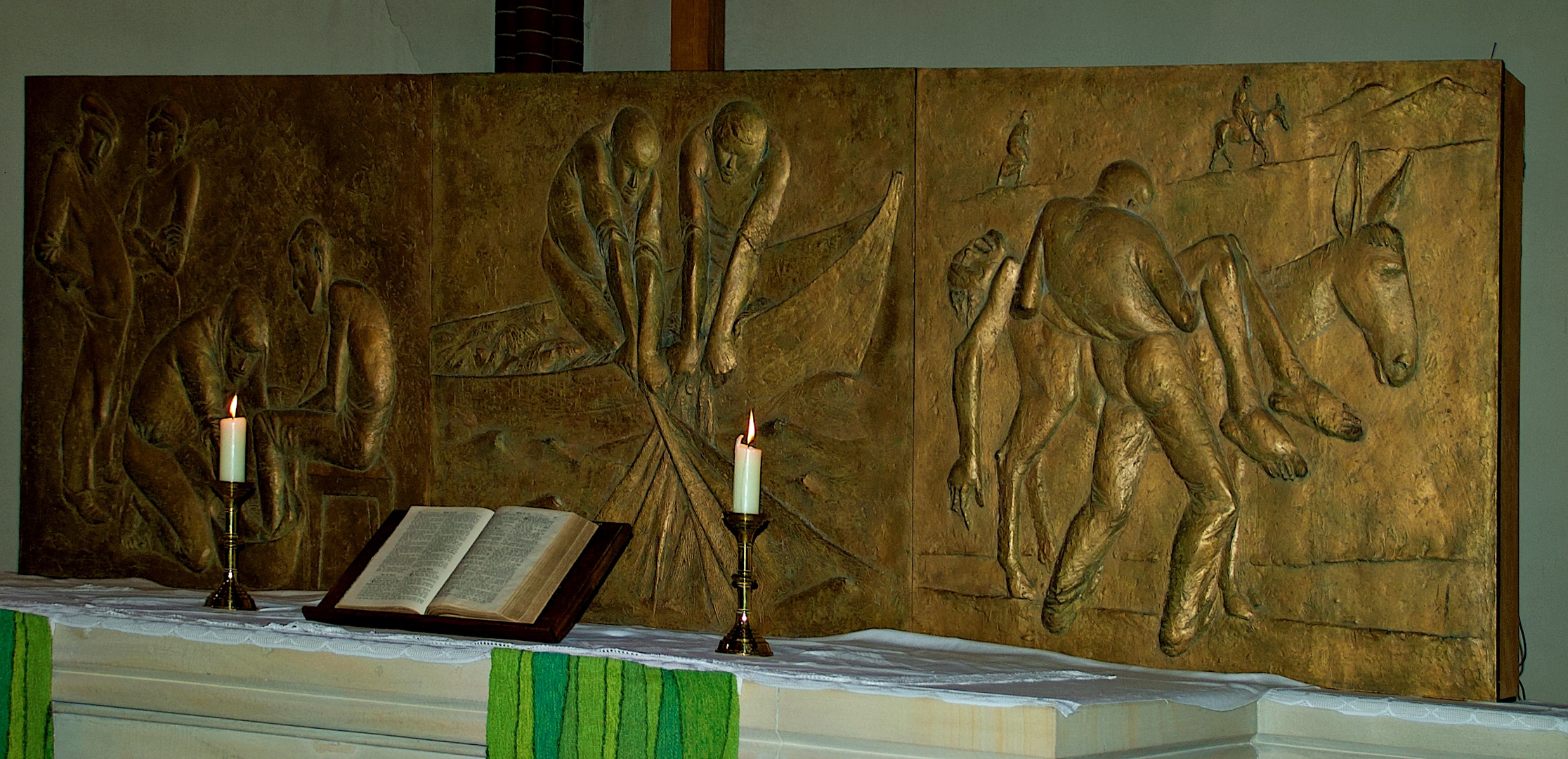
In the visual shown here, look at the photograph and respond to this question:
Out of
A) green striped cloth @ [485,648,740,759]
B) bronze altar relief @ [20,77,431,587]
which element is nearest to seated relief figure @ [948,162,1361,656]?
green striped cloth @ [485,648,740,759]

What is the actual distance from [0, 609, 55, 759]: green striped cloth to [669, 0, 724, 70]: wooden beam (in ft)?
8.77

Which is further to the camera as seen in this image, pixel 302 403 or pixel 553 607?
pixel 302 403

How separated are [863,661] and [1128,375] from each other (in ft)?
3.70

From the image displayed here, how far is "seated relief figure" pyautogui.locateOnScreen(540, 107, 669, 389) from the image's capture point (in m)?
4.94

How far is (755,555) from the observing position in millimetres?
4895

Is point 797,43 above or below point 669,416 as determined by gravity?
above

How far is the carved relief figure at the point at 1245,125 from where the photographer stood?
4.42 metres

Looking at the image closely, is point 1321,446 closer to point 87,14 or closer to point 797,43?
point 797,43

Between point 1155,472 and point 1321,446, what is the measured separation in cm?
46

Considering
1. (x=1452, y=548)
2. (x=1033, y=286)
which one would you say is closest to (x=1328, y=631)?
(x=1452, y=548)

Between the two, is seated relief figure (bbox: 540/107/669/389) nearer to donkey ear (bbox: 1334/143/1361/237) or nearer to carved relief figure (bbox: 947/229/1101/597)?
carved relief figure (bbox: 947/229/1101/597)

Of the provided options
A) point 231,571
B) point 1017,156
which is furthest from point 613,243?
point 231,571

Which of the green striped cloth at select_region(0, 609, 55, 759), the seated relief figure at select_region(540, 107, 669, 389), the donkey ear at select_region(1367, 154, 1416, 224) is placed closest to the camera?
the donkey ear at select_region(1367, 154, 1416, 224)

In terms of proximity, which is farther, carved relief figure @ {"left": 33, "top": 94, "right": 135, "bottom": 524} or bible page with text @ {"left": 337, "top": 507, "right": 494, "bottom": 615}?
carved relief figure @ {"left": 33, "top": 94, "right": 135, "bottom": 524}
